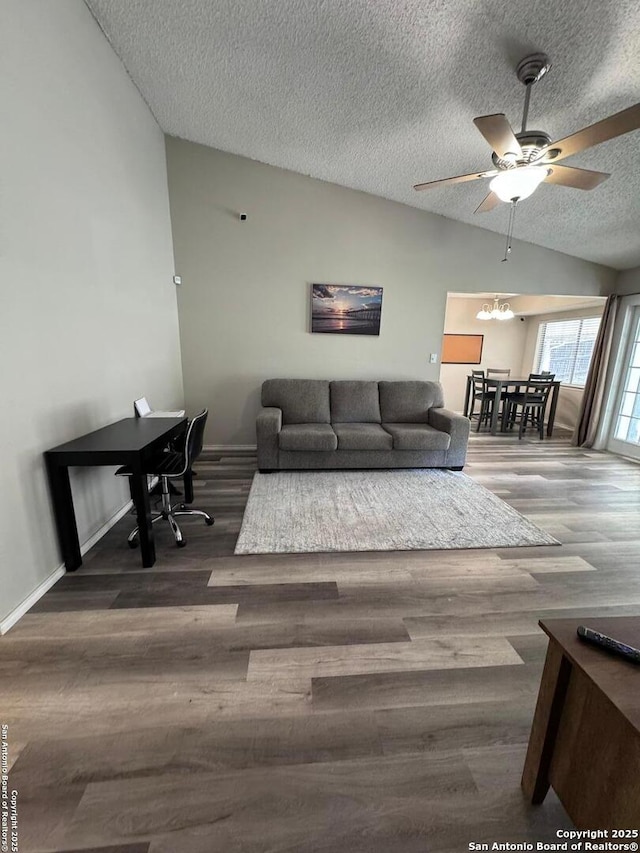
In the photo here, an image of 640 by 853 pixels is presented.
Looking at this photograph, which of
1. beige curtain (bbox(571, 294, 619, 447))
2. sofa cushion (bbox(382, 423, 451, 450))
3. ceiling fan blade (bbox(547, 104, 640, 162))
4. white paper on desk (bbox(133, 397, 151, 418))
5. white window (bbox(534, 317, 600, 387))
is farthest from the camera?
white window (bbox(534, 317, 600, 387))

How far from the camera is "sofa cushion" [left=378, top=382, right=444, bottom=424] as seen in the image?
4.07 metres

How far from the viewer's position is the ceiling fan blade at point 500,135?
1596 millimetres

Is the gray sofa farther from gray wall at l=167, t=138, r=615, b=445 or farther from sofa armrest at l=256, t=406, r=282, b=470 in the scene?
gray wall at l=167, t=138, r=615, b=445

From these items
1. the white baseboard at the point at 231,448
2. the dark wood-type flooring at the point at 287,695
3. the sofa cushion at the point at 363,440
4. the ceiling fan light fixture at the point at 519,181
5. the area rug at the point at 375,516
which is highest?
the ceiling fan light fixture at the point at 519,181

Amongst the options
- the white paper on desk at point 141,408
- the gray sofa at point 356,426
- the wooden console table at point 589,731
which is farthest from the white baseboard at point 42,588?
the wooden console table at point 589,731

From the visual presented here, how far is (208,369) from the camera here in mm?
4027

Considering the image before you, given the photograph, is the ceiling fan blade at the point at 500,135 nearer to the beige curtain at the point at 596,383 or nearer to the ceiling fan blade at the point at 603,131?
the ceiling fan blade at the point at 603,131

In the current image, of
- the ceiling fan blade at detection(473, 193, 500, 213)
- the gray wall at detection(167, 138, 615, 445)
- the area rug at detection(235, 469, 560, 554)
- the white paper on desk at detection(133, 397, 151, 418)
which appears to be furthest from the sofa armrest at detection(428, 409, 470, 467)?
the white paper on desk at detection(133, 397, 151, 418)

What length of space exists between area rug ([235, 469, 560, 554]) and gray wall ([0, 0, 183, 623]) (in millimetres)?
1146

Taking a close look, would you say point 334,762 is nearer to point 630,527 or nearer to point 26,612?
point 26,612

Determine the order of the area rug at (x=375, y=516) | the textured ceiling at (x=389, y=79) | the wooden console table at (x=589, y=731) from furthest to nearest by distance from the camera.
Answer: the area rug at (x=375, y=516) < the textured ceiling at (x=389, y=79) < the wooden console table at (x=589, y=731)

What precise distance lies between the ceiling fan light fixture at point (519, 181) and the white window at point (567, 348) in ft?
15.3

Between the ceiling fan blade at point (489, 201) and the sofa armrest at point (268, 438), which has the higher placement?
the ceiling fan blade at point (489, 201)

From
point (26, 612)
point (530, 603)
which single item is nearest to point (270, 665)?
point (26, 612)
